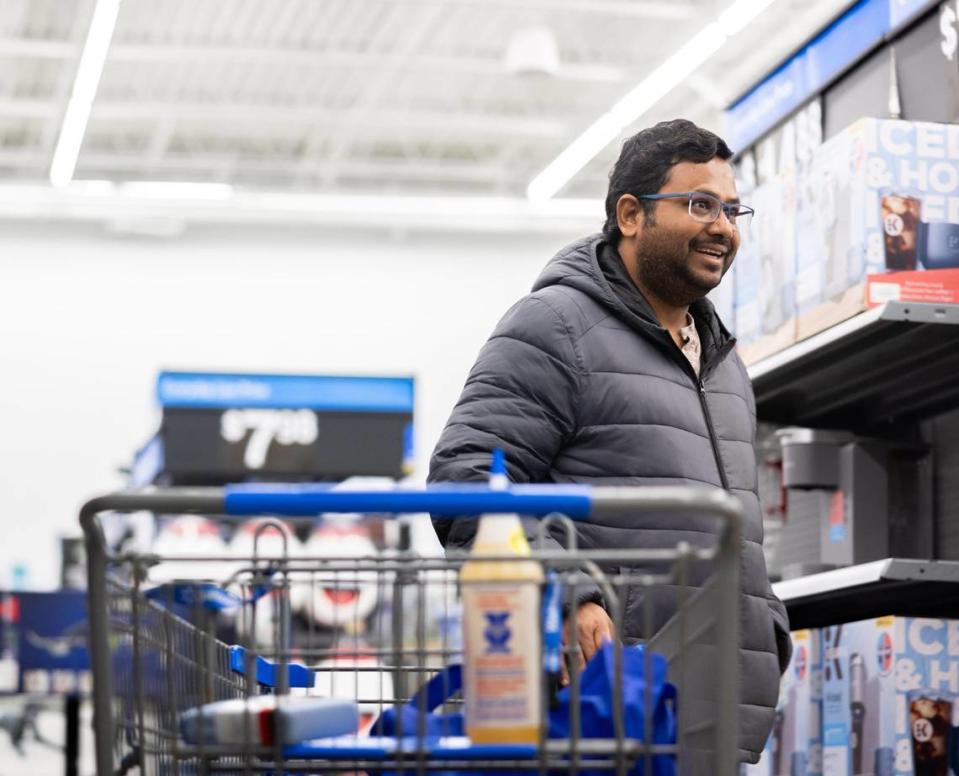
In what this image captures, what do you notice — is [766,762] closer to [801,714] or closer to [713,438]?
[801,714]

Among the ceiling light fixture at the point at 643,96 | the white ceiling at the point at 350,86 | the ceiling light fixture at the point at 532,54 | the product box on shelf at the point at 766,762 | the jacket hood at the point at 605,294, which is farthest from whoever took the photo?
the white ceiling at the point at 350,86

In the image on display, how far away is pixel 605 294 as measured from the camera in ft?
8.37

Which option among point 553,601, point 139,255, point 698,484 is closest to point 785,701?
point 698,484

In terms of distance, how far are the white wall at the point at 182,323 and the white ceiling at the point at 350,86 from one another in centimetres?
73

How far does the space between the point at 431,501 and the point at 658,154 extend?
4.04 ft

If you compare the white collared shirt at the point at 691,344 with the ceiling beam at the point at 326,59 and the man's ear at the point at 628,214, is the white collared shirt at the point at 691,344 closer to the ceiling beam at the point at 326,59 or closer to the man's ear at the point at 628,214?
the man's ear at the point at 628,214

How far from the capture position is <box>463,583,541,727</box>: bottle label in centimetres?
147


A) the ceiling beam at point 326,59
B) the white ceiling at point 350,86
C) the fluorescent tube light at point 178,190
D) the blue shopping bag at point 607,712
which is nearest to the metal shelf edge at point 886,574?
the blue shopping bag at point 607,712

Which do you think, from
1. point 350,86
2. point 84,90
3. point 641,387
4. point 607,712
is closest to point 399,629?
point 607,712

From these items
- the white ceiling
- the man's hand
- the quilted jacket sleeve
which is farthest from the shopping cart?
the white ceiling

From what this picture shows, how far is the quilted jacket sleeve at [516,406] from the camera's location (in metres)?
2.36

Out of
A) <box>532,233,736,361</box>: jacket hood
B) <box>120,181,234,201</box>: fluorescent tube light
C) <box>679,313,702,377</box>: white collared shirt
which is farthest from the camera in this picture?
<box>120,181,234,201</box>: fluorescent tube light

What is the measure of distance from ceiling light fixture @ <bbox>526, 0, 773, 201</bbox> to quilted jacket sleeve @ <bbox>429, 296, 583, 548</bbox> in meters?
8.28

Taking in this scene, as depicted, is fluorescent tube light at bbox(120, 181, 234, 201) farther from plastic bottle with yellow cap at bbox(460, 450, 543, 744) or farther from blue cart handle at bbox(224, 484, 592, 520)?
plastic bottle with yellow cap at bbox(460, 450, 543, 744)
